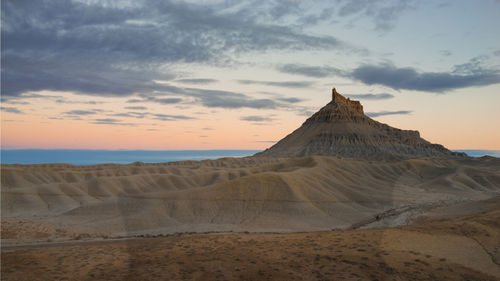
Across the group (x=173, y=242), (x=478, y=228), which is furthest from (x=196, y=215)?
(x=478, y=228)

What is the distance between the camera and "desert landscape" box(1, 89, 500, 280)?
1973 cm

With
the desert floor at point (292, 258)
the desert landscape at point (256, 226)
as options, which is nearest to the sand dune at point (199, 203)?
the desert landscape at point (256, 226)

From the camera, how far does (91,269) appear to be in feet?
66.9

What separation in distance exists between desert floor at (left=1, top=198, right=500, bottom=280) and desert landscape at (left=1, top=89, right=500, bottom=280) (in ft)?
0.24

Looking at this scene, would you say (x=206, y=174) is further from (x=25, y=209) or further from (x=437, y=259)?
(x=437, y=259)

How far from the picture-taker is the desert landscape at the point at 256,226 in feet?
64.7

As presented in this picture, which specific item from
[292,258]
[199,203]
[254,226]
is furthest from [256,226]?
[292,258]

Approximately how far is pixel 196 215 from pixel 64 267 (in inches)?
1309

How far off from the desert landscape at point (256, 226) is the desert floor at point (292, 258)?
0.24ft

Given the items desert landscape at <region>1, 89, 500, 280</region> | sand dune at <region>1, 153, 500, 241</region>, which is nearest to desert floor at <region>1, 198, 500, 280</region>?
desert landscape at <region>1, 89, 500, 280</region>

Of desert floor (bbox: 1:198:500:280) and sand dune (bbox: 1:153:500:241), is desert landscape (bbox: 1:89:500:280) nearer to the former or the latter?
desert floor (bbox: 1:198:500:280)

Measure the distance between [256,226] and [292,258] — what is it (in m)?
26.7

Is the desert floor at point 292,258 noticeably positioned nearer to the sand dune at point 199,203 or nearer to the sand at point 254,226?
the sand at point 254,226

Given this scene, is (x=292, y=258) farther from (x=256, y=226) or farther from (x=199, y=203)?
(x=199, y=203)
